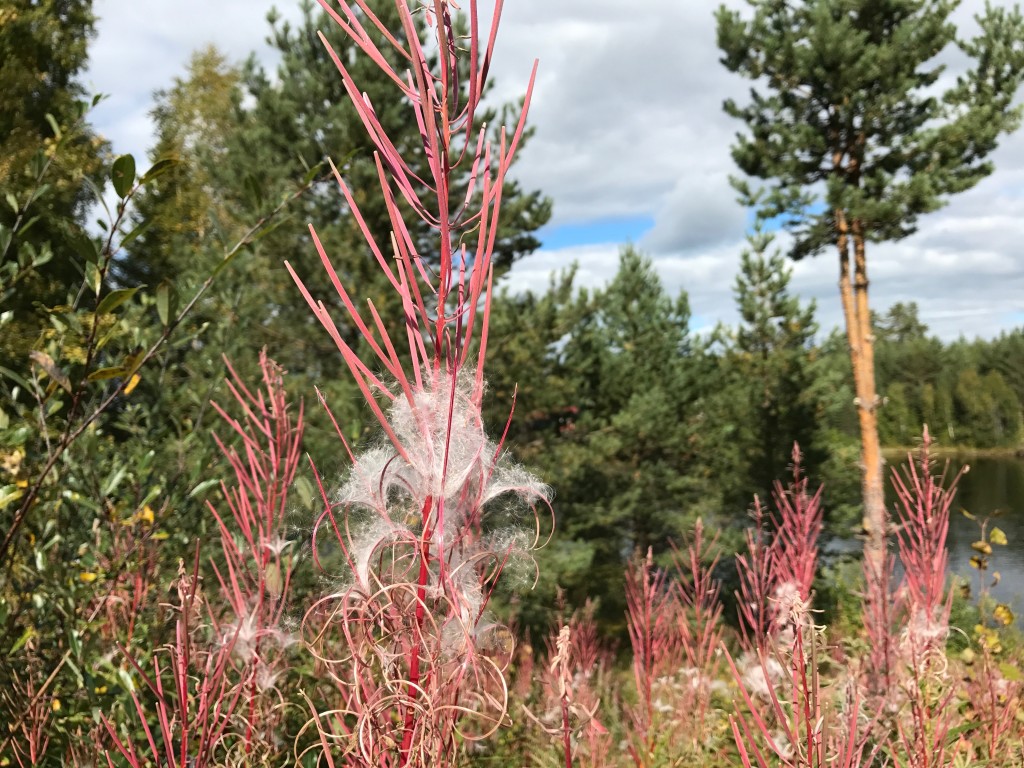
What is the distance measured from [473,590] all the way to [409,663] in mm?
118

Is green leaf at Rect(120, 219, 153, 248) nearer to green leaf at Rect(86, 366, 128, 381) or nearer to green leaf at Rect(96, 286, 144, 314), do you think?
green leaf at Rect(96, 286, 144, 314)

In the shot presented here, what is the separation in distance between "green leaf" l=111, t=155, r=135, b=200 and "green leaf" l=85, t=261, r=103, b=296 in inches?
6.4

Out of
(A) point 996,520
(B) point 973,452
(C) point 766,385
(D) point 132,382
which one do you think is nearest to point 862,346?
(C) point 766,385

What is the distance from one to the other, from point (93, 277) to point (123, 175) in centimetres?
22

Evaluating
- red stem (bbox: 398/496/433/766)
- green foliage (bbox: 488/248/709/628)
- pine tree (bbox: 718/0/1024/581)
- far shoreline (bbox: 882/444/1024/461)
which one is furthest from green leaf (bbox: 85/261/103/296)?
far shoreline (bbox: 882/444/1024/461)

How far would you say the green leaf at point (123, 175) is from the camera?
3.99ft

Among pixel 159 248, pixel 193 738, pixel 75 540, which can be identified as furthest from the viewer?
pixel 159 248

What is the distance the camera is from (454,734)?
0.77 m

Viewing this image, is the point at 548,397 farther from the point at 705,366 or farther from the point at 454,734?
the point at 454,734

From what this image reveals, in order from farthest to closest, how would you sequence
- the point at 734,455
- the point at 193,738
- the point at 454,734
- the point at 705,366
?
the point at 705,366, the point at 734,455, the point at 193,738, the point at 454,734

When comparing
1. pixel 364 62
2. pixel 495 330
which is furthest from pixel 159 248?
pixel 495 330

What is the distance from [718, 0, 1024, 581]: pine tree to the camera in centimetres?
827

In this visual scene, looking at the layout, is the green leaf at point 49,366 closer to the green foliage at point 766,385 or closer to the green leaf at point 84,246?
the green leaf at point 84,246

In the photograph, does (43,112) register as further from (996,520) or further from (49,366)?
(996,520)
